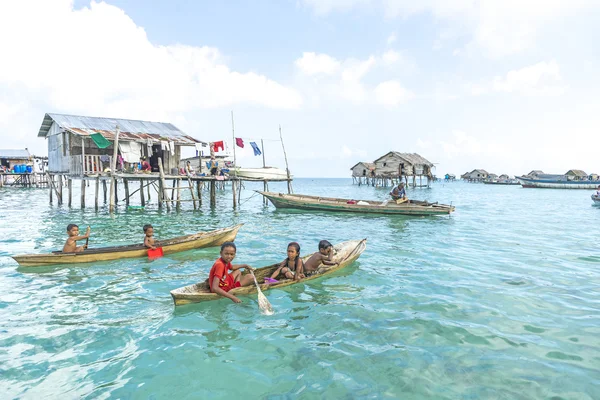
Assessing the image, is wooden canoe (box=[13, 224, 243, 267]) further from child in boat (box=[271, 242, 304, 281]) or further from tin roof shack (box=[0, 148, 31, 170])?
tin roof shack (box=[0, 148, 31, 170])

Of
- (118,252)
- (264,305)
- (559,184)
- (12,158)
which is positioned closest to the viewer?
(264,305)

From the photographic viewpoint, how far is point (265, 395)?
4480mm

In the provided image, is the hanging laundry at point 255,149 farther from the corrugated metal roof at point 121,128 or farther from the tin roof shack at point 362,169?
the tin roof shack at point 362,169

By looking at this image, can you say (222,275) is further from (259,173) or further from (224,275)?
(259,173)

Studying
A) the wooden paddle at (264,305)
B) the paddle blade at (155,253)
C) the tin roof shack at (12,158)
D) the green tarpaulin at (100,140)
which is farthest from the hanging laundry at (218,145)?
the tin roof shack at (12,158)

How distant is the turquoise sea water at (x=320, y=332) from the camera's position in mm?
4668

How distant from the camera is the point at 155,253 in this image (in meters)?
10.8

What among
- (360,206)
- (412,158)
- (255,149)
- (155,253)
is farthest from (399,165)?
(155,253)

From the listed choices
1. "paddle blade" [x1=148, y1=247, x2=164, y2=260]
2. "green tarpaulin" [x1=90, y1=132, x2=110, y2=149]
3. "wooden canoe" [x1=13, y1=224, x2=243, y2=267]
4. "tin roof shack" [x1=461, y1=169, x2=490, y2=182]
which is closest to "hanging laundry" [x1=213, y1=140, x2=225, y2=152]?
"green tarpaulin" [x1=90, y1=132, x2=110, y2=149]

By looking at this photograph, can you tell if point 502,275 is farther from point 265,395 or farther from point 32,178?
point 32,178

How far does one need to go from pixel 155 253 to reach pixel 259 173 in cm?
1795

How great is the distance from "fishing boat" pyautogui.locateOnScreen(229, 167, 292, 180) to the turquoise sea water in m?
16.5

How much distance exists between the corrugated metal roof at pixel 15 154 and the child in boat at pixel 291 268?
178ft

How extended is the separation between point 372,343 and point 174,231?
511 inches
